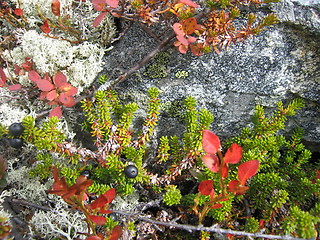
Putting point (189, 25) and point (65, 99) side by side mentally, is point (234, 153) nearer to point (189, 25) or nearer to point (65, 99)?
point (189, 25)

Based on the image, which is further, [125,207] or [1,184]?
[125,207]

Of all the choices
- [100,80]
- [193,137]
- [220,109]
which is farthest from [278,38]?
[100,80]

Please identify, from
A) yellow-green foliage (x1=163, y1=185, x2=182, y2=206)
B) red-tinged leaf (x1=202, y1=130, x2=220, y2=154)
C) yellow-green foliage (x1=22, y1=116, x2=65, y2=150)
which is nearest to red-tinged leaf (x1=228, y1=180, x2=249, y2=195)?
red-tinged leaf (x1=202, y1=130, x2=220, y2=154)

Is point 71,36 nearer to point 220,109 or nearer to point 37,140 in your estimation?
point 37,140

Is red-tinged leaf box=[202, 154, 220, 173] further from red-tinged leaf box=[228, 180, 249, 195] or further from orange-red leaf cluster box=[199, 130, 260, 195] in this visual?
red-tinged leaf box=[228, 180, 249, 195]

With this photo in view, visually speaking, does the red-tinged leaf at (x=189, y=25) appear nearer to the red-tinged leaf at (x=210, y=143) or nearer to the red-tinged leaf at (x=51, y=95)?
the red-tinged leaf at (x=210, y=143)

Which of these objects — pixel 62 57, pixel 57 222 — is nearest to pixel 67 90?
pixel 62 57
